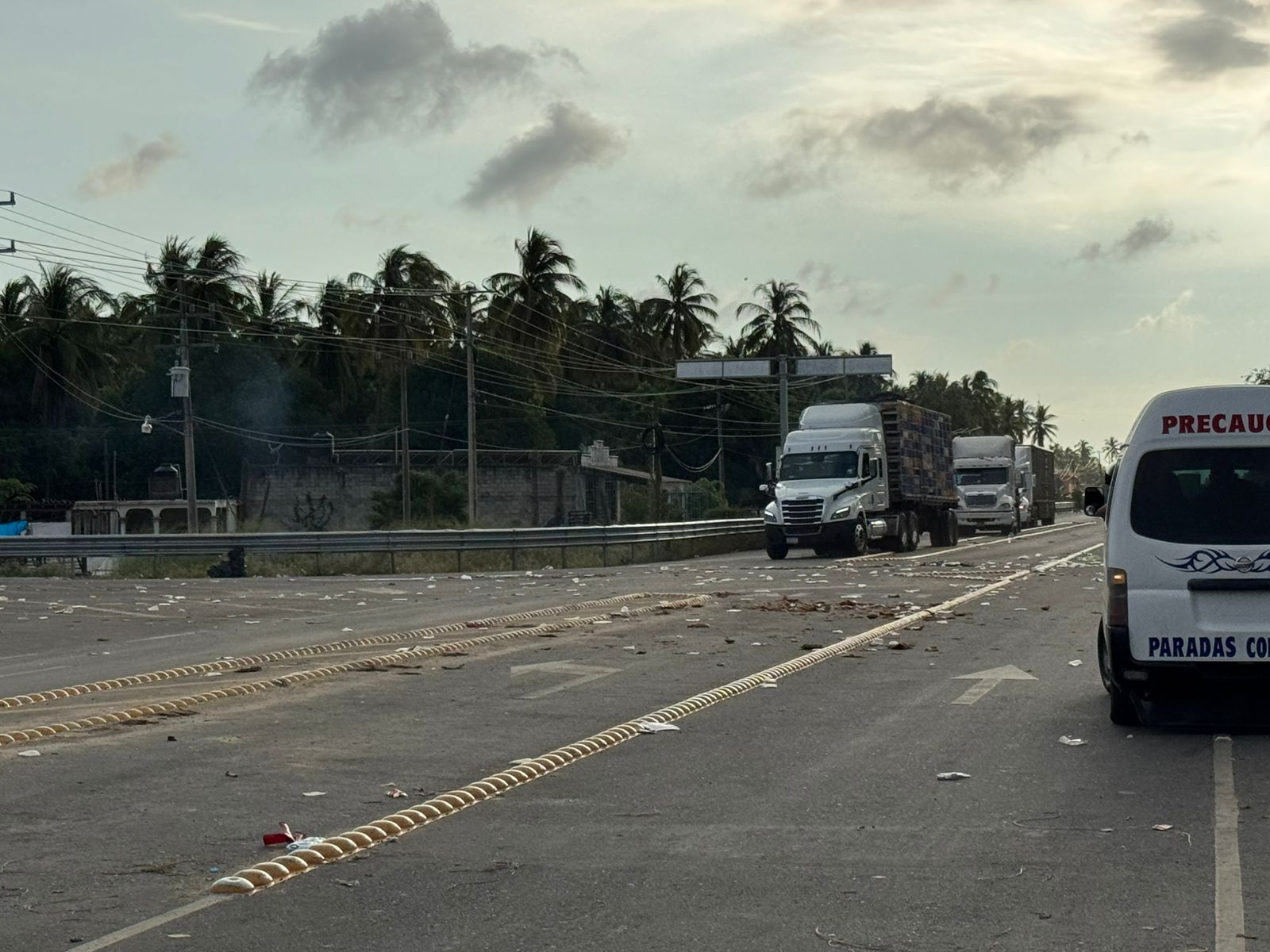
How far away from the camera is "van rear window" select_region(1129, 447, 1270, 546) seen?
33.9ft

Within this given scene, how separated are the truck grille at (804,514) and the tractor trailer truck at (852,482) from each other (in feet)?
0.06

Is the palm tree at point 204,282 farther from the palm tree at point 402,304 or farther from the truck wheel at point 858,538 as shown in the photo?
the truck wheel at point 858,538

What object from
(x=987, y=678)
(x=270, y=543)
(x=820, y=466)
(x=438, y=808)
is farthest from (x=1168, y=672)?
(x=820, y=466)

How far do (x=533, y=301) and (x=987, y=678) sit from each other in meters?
65.2

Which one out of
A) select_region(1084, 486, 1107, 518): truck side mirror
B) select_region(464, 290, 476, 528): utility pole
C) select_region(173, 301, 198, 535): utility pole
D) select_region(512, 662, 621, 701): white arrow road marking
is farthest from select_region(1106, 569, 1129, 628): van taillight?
select_region(464, 290, 476, 528): utility pole

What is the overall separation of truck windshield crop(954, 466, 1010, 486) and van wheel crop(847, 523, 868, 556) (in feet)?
63.3

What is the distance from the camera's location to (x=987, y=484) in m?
57.3

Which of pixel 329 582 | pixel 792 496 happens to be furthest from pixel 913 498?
pixel 329 582

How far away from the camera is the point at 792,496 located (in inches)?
1467

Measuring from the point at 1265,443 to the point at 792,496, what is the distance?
2677cm

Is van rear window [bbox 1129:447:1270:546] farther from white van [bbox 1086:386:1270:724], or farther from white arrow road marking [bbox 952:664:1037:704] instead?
white arrow road marking [bbox 952:664:1037:704]

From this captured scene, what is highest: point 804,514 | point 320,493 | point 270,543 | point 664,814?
point 320,493

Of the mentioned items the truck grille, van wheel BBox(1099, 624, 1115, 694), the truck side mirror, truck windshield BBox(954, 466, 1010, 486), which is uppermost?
truck windshield BBox(954, 466, 1010, 486)

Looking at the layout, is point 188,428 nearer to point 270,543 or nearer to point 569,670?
point 270,543
